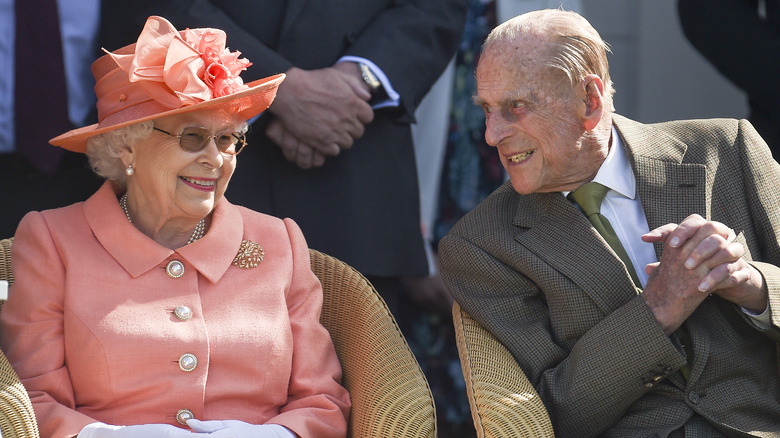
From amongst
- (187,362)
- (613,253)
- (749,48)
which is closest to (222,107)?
(187,362)

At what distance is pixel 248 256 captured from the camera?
11.6 feet

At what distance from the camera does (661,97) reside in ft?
21.1

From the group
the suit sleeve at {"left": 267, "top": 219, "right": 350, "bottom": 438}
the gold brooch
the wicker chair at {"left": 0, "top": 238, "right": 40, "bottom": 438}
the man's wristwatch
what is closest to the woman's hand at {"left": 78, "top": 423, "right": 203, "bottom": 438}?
the wicker chair at {"left": 0, "top": 238, "right": 40, "bottom": 438}

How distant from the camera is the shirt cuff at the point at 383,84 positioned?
437cm

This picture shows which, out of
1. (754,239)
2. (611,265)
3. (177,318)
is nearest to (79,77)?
(177,318)

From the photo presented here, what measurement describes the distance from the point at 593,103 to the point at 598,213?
1.15 feet

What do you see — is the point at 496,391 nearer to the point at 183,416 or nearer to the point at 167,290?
the point at 183,416

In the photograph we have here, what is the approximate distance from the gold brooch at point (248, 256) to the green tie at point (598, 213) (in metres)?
1.03

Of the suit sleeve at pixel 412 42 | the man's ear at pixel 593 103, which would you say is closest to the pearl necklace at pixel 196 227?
the suit sleeve at pixel 412 42

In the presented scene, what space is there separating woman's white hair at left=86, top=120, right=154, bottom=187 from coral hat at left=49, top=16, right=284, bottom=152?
0.18 feet

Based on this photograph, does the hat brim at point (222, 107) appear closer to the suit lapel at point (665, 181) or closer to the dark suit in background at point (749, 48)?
the suit lapel at point (665, 181)

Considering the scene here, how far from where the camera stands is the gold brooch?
3.52 meters

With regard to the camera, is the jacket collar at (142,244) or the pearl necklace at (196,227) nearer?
the jacket collar at (142,244)

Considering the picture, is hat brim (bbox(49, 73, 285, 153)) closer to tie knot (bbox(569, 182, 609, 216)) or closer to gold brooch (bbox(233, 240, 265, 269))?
gold brooch (bbox(233, 240, 265, 269))
